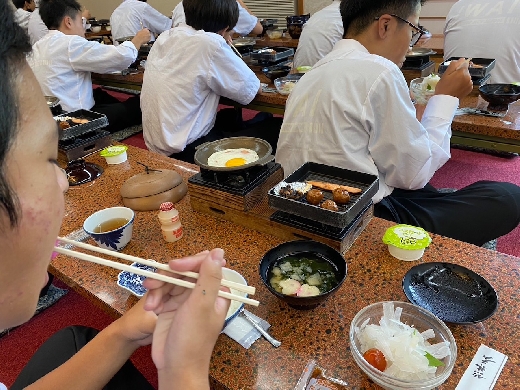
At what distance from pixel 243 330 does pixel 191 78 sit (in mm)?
2569

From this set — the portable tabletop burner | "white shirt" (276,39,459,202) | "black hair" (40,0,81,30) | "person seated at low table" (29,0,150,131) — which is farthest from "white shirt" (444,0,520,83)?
"black hair" (40,0,81,30)

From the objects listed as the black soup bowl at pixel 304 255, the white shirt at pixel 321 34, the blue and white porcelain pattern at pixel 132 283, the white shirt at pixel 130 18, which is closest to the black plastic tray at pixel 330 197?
the black soup bowl at pixel 304 255

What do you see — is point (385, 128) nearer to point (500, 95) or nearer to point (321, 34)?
point (500, 95)

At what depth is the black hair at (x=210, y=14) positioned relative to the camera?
330cm

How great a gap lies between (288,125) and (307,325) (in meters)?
1.23

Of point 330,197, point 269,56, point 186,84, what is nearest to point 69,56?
point 186,84

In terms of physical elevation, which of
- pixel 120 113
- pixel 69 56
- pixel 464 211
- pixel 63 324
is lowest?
pixel 63 324

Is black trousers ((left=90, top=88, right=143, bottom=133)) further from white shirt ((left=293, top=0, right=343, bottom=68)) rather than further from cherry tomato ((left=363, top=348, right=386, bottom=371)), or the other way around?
cherry tomato ((left=363, top=348, right=386, bottom=371))

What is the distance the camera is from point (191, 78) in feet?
10.9

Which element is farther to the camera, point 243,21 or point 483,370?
point 243,21

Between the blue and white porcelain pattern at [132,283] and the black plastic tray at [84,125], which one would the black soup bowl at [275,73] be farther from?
the blue and white porcelain pattern at [132,283]

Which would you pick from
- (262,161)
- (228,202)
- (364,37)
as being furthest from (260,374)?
(364,37)

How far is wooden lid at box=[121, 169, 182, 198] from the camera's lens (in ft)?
6.40

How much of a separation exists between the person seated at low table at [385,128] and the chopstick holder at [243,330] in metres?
1.03
